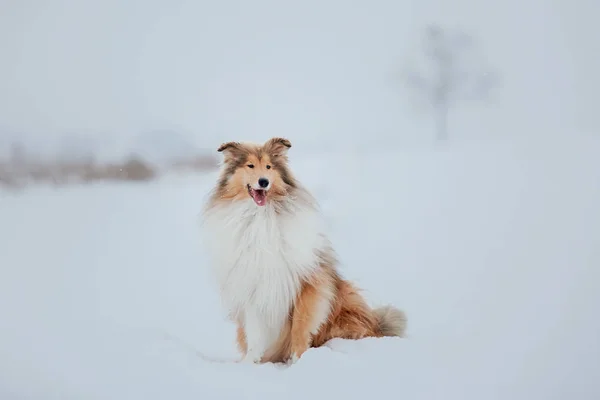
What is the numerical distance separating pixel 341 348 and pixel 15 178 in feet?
4.86

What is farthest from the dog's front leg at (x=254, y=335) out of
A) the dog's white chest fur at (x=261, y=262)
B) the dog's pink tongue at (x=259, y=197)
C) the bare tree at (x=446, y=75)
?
the bare tree at (x=446, y=75)

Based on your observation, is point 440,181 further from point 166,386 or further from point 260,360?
point 166,386

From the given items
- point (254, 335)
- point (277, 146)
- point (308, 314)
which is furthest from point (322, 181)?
point (254, 335)

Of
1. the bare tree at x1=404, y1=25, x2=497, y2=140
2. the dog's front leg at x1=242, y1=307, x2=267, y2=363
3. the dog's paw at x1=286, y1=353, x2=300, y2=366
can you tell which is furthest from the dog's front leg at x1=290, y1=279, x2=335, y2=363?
the bare tree at x1=404, y1=25, x2=497, y2=140

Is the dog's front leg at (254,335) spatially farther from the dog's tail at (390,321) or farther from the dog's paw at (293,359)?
the dog's tail at (390,321)

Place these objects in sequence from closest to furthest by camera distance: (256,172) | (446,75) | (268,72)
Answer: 1. (256,172)
2. (446,75)
3. (268,72)

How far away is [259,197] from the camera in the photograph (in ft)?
5.47

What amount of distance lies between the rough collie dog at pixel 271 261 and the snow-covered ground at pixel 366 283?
85 millimetres

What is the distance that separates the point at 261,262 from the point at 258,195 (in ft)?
0.83

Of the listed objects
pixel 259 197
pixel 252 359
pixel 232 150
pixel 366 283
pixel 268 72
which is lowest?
pixel 252 359

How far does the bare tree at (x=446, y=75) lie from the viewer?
6.29 feet

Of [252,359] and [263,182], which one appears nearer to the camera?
[263,182]

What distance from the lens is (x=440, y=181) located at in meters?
2.02

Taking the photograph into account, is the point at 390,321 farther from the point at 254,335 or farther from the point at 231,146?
the point at 231,146
